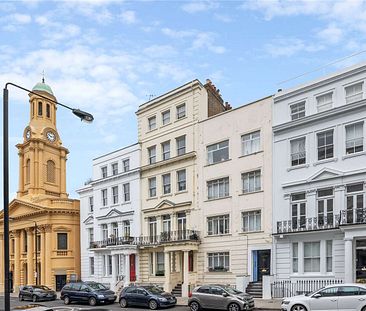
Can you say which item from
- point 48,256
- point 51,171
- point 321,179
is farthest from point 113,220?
point 321,179

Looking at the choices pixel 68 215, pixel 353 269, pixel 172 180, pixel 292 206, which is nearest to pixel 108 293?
pixel 172 180

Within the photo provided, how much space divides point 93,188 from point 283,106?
23.9 metres

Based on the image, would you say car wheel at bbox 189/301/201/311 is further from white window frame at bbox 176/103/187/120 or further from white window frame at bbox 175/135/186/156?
white window frame at bbox 176/103/187/120

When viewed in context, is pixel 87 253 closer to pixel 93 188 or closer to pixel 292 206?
pixel 93 188

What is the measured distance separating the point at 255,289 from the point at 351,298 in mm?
13146

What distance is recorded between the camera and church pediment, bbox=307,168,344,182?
30.1 metres

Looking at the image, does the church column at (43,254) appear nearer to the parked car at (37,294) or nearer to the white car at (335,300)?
the parked car at (37,294)

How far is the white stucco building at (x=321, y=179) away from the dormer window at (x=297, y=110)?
6 cm

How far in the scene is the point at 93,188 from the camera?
2026 inches

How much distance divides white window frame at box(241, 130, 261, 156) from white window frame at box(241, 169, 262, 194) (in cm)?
135

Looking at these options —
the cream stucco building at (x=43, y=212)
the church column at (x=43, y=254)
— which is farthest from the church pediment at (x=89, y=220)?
the church column at (x=43, y=254)

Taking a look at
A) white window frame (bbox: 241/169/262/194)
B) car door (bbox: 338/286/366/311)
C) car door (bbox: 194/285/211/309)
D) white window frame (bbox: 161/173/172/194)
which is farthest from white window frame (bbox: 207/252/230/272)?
car door (bbox: 338/286/366/311)

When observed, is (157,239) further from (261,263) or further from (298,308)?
(298,308)

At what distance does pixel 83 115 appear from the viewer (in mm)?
13742
